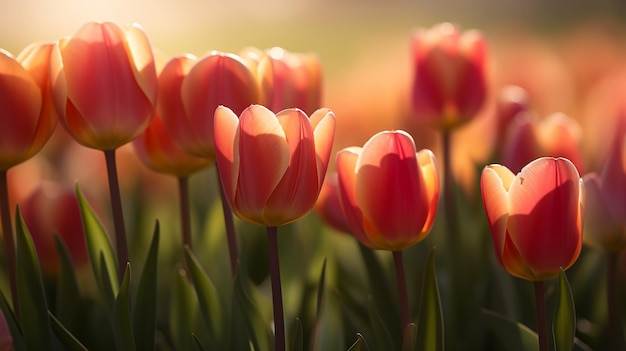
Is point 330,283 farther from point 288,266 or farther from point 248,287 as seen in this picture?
point 248,287

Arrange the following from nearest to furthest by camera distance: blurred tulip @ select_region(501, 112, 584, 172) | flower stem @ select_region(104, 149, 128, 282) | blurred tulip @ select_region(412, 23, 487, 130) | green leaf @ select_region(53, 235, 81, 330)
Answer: flower stem @ select_region(104, 149, 128, 282)
green leaf @ select_region(53, 235, 81, 330)
blurred tulip @ select_region(501, 112, 584, 172)
blurred tulip @ select_region(412, 23, 487, 130)

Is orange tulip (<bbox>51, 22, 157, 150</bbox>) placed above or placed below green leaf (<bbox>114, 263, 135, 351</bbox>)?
above

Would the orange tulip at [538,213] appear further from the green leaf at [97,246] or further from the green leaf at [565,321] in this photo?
the green leaf at [97,246]

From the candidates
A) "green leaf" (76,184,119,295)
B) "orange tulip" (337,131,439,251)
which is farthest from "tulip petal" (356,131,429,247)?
"green leaf" (76,184,119,295)

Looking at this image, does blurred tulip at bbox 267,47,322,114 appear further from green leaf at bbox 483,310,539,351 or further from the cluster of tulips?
green leaf at bbox 483,310,539,351

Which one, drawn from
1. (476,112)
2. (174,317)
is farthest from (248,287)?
(476,112)

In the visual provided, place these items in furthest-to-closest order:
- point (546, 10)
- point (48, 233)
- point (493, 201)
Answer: point (546, 10)
point (48, 233)
point (493, 201)

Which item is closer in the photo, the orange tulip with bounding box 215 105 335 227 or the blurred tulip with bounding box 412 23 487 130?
the orange tulip with bounding box 215 105 335 227
